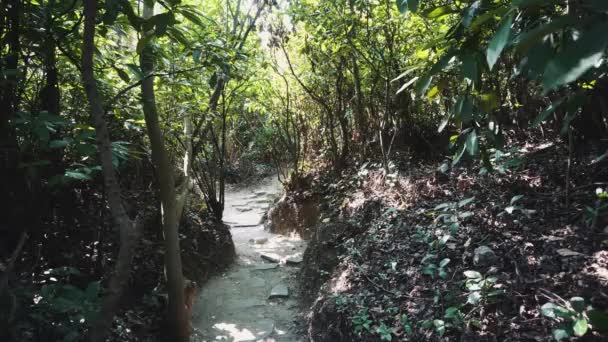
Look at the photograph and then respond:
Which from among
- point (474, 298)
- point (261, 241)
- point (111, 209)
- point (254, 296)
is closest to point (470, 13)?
point (111, 209)

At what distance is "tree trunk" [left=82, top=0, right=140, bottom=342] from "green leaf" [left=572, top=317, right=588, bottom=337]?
1794mm

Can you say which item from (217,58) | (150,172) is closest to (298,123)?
(150,172)

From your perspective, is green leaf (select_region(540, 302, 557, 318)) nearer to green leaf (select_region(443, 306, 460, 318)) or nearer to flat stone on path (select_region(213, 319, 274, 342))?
green leaf (select_region(443, 306, 460, 318))

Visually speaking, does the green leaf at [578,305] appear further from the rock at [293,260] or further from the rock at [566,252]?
the rock at [293,260]

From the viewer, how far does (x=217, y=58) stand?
2006 mm

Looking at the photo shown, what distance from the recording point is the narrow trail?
3.69 meters

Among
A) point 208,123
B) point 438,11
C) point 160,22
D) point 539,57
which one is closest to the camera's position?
point 539,57

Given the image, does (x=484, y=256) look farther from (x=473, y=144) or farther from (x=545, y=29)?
(x=545, y=29)

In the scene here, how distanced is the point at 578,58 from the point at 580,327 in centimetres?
149

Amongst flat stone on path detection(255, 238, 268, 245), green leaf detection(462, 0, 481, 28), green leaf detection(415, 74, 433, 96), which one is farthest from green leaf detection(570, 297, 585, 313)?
flat stone on path detection(255, 238, 268, 245)

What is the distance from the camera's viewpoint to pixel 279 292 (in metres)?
4.57

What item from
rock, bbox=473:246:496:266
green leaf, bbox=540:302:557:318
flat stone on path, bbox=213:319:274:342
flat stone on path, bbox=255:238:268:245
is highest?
rock, bbox=473:246:496:266

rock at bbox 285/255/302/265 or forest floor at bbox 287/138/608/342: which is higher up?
forest floor at bbox 287/138/608/342

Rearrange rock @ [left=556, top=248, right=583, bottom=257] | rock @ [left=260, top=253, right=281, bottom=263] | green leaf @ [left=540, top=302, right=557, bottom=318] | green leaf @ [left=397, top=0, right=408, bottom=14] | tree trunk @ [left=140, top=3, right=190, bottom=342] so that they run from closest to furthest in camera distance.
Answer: green leaf @ [left=397, top=0, right=408, bottom=14] < green leaf @ [left=540, top=302, right=557, bottom=318] < rock @ [left=556, top=248, right=583, bottom=257] < tree trunk @ [left=140, top=3, right=190, bottom=342] < rock @ [left=260, top=253, right=281, bottom=263]
